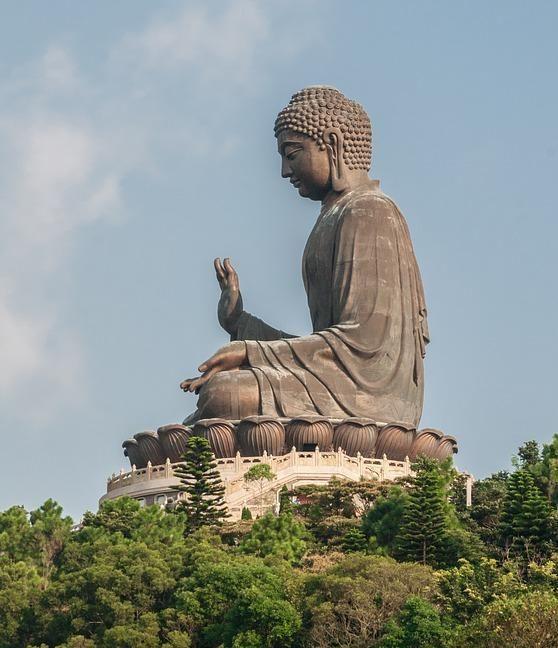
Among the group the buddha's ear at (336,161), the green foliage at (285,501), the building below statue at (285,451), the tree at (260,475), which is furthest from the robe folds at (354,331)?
the green foliage at (285,501)

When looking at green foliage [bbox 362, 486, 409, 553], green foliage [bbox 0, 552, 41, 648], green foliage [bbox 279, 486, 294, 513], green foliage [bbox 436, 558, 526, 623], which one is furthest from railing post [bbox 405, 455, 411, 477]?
green foliage [bbox 436, 558, 526, 623]

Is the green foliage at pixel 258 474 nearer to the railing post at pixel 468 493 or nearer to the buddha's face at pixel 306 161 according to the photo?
the railing post at pixel 468 493

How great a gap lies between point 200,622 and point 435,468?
22.3 feet

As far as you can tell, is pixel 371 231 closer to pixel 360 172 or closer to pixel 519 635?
pixel 360 172

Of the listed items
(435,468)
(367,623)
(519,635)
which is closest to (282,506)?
(435,468)

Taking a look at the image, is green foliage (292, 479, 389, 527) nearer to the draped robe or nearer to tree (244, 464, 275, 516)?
tree (244, 464, 275, 516)

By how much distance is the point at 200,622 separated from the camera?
29438 mm

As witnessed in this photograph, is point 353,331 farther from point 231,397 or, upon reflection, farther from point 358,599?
point 358,599

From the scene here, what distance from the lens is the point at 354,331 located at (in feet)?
142

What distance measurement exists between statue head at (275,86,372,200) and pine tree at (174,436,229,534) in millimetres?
9357

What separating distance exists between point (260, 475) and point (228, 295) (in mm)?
8018

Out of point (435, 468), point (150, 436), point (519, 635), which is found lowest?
point (519, 635)

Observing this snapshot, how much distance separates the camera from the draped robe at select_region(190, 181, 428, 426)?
42406 mm

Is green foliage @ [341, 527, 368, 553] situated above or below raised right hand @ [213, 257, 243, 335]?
below
